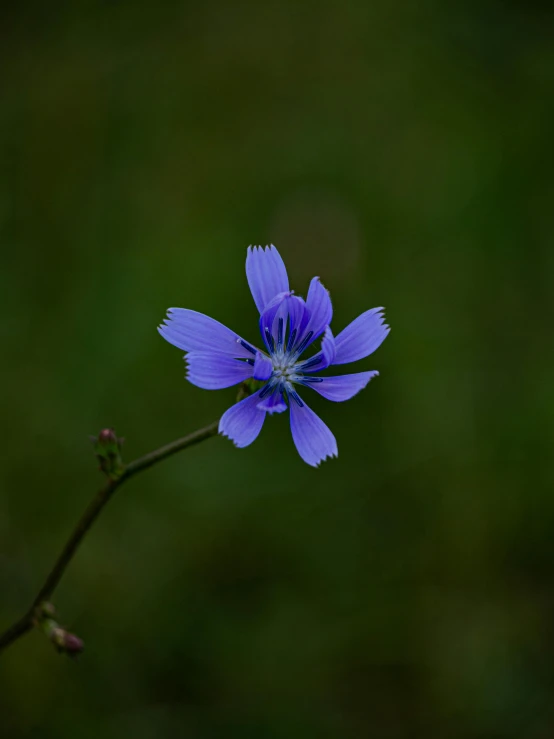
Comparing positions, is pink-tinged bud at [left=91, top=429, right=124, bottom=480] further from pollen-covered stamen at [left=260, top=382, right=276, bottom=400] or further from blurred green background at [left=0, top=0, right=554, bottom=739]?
blurred green background at [left=0, top=0, right=554, bottom=739]

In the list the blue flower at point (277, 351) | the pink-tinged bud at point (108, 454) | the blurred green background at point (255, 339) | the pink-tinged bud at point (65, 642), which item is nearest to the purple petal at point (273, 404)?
the blue flower at point (277, 351)

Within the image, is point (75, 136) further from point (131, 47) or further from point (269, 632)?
point (269, 632)

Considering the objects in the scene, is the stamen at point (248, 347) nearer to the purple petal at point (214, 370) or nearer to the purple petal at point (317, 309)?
the purple petal at point (214, 370)

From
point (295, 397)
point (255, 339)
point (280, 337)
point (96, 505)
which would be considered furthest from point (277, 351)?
point (255, 339)

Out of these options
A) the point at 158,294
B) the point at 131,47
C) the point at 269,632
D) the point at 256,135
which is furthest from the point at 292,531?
the point at 131,47

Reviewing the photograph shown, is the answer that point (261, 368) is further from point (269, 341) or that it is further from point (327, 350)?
point (269, 341)

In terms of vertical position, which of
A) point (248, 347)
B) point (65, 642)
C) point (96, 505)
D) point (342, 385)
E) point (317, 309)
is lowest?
point (65, 642)
